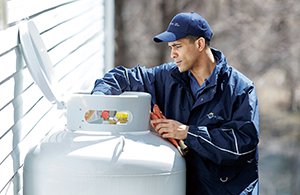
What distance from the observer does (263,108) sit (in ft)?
27.1

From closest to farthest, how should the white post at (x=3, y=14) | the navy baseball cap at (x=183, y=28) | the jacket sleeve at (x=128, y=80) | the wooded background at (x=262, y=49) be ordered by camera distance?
the white post at (x=3, y=14), the navy baseball cap at (x=183, y=28), the jacket sleeve at (x=128, y=80), the wooded background at (x=262, y=49)

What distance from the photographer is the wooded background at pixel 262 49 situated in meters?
8.14

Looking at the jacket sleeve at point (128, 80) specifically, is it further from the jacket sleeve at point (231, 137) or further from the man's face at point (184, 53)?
the jacket sleeve at point (231, 137)

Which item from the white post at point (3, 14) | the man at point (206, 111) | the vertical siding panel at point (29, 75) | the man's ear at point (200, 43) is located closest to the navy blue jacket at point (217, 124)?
the man at point (206, 111)

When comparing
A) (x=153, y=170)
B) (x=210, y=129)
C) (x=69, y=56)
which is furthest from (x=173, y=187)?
(x=69, y=56)

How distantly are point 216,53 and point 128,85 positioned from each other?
465 mm

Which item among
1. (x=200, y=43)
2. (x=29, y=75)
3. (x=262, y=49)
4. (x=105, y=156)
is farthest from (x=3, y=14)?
(x=262, y=49)

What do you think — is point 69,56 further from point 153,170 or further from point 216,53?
point 153,170

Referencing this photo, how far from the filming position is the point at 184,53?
12.3 feet

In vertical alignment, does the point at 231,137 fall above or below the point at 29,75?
below

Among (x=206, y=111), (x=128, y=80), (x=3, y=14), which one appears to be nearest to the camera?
(x=3, y=14)

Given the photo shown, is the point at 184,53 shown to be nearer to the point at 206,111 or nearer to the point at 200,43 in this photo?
the point at 200,43

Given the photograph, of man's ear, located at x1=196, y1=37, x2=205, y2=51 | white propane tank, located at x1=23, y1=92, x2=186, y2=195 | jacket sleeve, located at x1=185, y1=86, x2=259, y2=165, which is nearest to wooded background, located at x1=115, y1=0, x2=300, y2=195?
man's ear, located at x1=196, y1=37, x2=205, y2=51

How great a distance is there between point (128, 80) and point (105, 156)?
2.50 feet
